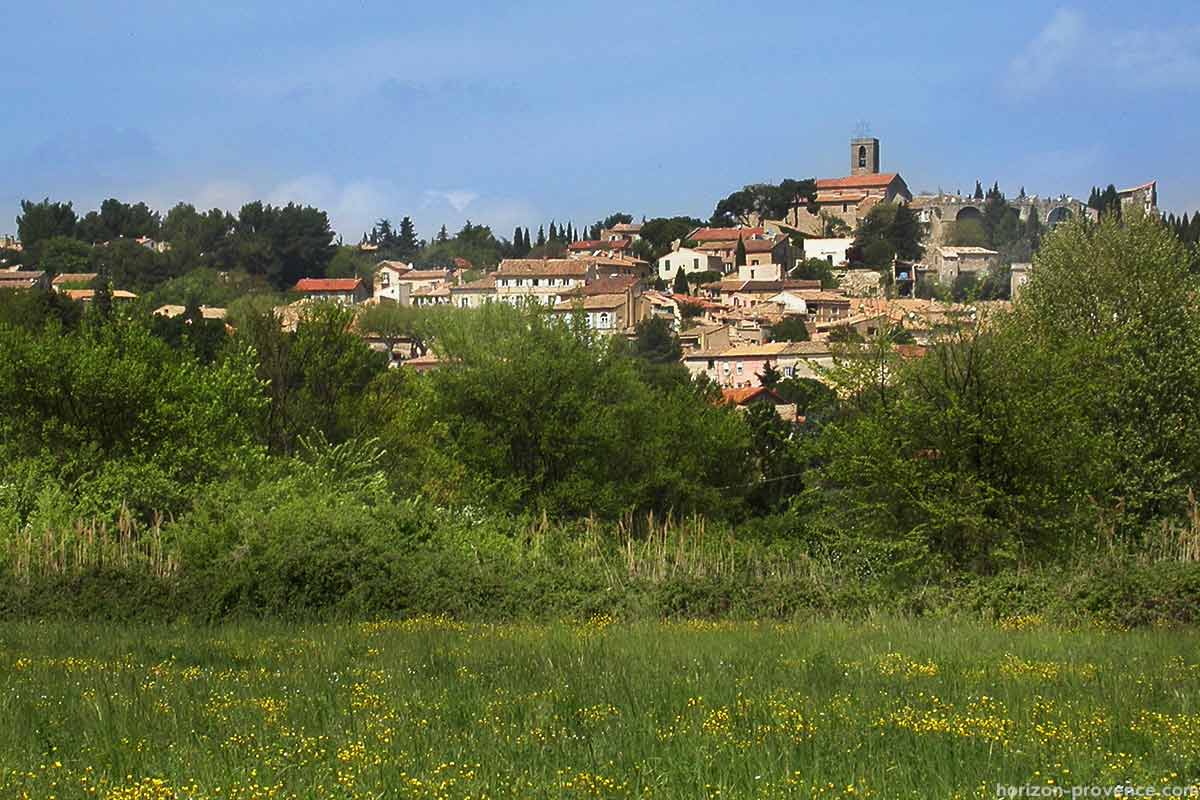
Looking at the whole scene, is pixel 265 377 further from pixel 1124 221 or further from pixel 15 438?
pixel 1124 221

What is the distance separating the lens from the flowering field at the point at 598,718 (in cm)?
691

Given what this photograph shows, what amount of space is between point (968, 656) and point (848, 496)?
11.4 metres

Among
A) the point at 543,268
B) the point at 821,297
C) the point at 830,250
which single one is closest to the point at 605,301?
the point at 821,297

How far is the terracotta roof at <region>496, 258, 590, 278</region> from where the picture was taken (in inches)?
6407

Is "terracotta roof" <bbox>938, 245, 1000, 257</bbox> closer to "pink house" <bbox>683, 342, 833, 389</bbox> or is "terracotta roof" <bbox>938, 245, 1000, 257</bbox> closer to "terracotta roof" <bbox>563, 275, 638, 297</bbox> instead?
"terracotta roof" <bbox>563, 275, 638, 297</bbox>

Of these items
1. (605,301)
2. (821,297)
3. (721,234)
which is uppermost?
(721,234)

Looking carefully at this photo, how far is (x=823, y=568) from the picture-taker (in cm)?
1830

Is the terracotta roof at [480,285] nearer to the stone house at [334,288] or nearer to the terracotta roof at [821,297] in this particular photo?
the stone house at [334,288]

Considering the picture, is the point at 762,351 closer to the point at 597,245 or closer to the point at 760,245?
the point at 760,245

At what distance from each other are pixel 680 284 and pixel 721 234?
17381mm

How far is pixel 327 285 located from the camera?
160875 millimetres

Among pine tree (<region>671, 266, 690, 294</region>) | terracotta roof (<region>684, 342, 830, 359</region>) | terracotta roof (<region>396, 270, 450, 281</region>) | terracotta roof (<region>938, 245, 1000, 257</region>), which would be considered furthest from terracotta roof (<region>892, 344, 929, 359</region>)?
terracotta roof (<region>938, 245, 1000, 257</region>)

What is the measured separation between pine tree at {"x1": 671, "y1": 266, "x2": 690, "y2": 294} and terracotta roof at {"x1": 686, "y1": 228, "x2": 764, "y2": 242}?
41.1 feet

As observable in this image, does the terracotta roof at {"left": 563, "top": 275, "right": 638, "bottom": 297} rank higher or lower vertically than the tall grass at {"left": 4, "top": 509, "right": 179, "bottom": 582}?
higher
